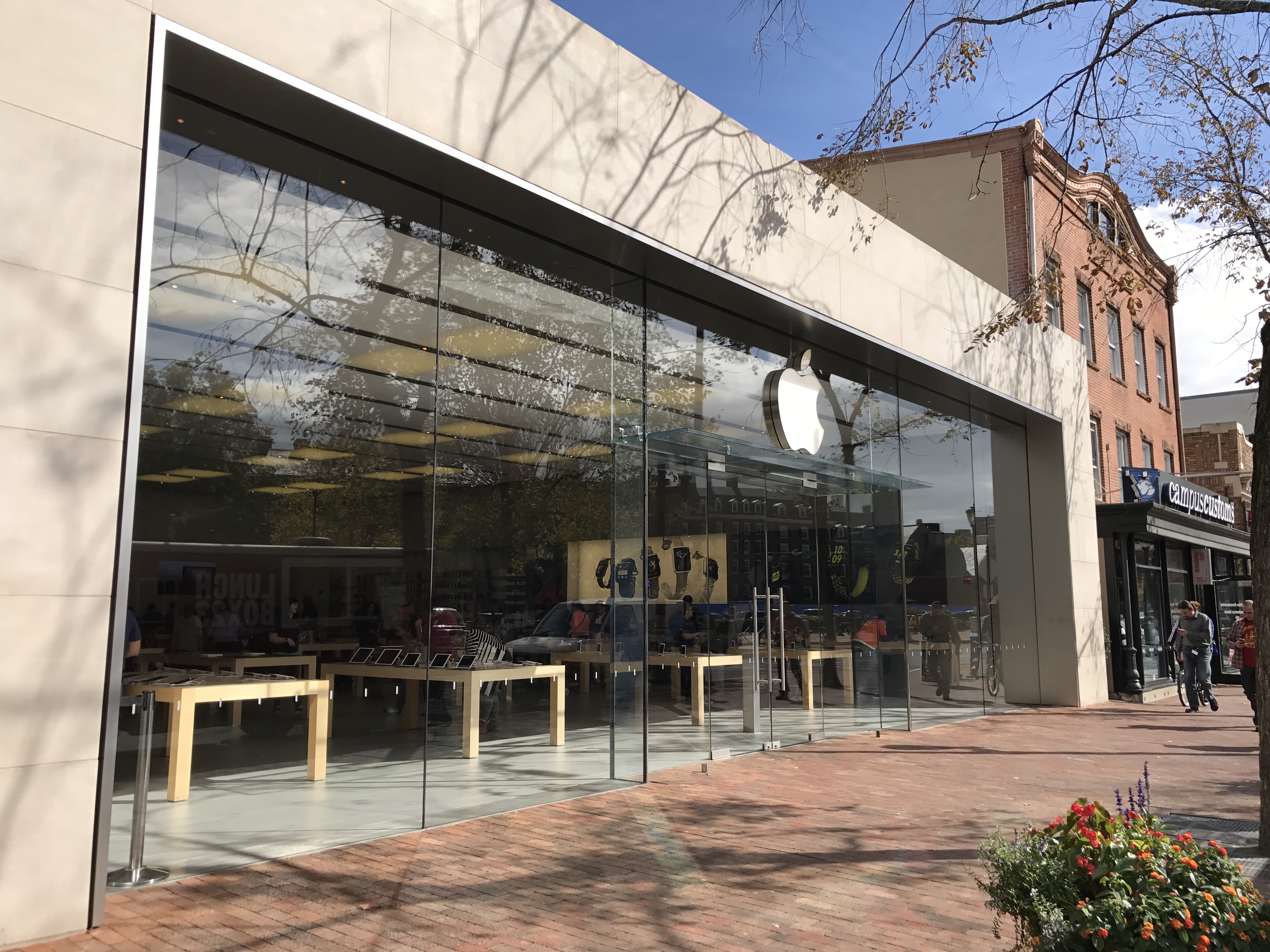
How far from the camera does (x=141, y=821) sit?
6023 mm

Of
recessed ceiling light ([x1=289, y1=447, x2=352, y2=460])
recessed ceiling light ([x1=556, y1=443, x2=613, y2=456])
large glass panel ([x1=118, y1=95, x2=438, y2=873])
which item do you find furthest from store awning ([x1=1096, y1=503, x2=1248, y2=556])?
recessed ceiling light ([x1=289, y1=447, x2=352, y2=460])

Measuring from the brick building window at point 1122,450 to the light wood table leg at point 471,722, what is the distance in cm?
2041

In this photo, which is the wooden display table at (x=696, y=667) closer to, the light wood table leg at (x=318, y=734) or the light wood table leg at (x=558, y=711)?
the light wood table leg at (x=558, y=711)

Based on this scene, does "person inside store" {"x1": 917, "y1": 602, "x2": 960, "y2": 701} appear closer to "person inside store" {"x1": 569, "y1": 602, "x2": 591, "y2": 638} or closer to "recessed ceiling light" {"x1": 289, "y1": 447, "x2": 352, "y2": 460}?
"person inside store" {"x1": 569, "y1": 602, "x2": 591, "y2": 638}

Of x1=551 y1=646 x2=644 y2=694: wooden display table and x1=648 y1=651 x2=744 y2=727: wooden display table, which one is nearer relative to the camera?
x1=551 y1=646 x2=644 y2=694: wooden display table

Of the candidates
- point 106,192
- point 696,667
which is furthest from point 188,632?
point 696,667

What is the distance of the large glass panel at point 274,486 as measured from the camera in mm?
6984

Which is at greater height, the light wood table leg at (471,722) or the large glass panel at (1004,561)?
the large glass panel at (1004,561)

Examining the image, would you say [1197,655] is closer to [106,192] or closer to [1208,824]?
[1208,824]

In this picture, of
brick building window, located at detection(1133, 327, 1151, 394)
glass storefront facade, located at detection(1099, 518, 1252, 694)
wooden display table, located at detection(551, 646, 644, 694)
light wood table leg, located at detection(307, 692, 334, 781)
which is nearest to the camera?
light wood table leg, located at detection(307, 692, 334, 781)

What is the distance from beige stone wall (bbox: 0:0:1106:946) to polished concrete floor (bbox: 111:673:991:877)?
121 centimetres

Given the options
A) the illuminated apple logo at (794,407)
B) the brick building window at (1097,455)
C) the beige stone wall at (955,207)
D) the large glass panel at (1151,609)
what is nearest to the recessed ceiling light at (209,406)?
the illuminated apple logo at (794,407)

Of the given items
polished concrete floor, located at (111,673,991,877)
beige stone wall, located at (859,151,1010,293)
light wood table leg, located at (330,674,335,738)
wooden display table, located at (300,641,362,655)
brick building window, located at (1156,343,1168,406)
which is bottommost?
polished concrete floor, located at (111,673,991,877)

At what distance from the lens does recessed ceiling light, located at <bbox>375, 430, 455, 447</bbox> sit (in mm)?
9914
